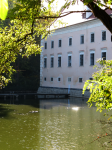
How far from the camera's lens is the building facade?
3009 centimetres

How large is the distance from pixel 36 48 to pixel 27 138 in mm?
5008

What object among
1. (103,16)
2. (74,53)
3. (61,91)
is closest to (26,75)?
(61,91)

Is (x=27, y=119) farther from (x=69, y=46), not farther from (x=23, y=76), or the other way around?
(x=23, y=76)

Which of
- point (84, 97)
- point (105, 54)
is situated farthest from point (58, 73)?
point (105, 54)

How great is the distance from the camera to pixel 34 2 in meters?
4.92

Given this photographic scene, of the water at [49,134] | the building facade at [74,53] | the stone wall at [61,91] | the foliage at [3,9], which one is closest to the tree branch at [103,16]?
the foliage at [3,9]

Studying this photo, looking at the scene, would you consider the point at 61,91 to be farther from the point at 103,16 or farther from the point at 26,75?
the point at 103,16

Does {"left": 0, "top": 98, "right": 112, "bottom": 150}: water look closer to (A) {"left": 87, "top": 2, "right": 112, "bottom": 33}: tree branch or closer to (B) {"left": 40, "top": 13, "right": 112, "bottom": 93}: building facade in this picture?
(A) {"left": 87, "top": 2, "right": 112, "bottom": 33}: tree branch

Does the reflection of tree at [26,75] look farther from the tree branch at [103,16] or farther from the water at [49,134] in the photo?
the tree branch at [103,16]

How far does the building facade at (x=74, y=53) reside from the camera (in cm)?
3009

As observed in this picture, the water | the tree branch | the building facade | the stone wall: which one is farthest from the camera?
the stone wall

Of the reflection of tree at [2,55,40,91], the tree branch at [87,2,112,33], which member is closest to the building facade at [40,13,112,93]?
the reflection of tree at [2,55,40,91]

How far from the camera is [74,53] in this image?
1320 inches

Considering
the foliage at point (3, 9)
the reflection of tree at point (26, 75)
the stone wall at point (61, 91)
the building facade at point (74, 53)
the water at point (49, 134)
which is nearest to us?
the foliage at point (3, 9)
